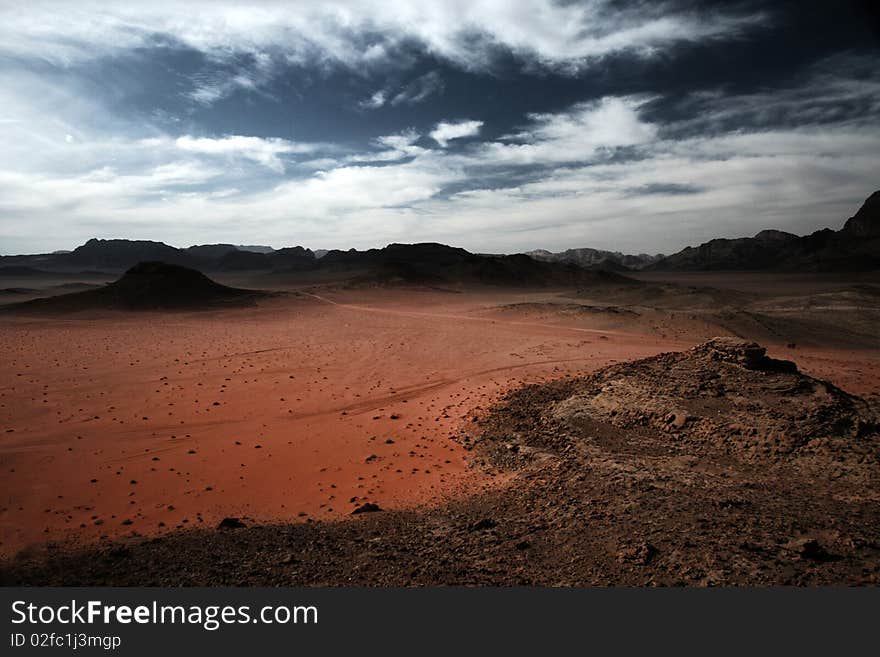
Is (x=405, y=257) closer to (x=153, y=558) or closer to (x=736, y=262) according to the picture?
(x=736, y=262)

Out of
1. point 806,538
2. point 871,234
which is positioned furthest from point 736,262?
point 806,538

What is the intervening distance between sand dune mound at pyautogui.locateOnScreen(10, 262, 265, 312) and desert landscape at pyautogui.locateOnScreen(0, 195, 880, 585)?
45.3 feet

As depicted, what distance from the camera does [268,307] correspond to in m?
30.0

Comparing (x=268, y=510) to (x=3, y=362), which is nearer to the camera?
(x=268, y=510)

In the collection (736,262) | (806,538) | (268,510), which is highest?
(736,262)

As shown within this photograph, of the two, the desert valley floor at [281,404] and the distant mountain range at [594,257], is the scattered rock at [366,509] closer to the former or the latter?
the desert valley floor at [281,404]

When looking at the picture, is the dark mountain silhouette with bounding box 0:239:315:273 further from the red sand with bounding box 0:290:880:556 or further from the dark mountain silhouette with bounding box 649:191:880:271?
the red sand with bounding box 0:290:880:556

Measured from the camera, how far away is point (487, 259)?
61.6m

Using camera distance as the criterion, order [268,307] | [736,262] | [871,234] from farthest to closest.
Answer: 1. [736,262]
2. [871,234]
3. [268,307]

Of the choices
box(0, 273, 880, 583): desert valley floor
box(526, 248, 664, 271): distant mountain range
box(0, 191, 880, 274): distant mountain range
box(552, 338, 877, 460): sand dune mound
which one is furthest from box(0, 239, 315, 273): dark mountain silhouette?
box(552, 338, 877, 460): sand dune mound

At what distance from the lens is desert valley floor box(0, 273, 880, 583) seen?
18.3 ft

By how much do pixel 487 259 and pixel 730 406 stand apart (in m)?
55.8

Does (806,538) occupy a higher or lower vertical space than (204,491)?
higher

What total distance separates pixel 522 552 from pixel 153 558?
302cm
